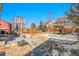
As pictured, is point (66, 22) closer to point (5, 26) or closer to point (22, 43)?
point (22, 43)

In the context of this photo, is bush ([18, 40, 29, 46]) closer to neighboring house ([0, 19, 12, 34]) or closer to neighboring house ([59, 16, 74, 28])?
neighboring house ([0, 19, 12, 34])

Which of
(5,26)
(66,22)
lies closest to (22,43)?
(5,26)

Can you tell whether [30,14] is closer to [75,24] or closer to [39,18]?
[39,18]

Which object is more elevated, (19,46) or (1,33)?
(1,33)

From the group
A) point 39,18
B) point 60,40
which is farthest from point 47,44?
point 39,18

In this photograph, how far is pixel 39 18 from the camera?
193 centimetres

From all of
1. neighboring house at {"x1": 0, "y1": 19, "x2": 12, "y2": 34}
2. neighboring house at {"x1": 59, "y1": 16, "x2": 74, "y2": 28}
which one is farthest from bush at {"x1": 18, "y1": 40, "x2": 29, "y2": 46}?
neighboring house at {"x1": 59, "y1": 16, "x2": 74, "y2": 28}

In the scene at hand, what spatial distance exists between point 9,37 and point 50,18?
409mm

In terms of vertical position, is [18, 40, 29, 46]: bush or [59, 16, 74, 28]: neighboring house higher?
[59, 16, 74, 28]: neighboring house

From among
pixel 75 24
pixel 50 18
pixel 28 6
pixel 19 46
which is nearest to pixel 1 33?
pixel 19 46

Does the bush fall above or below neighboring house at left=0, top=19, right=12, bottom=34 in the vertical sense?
below

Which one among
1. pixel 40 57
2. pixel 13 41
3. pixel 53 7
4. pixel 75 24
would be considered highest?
pixel 53 7

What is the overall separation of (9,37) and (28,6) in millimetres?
329

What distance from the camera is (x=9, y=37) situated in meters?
1.94
